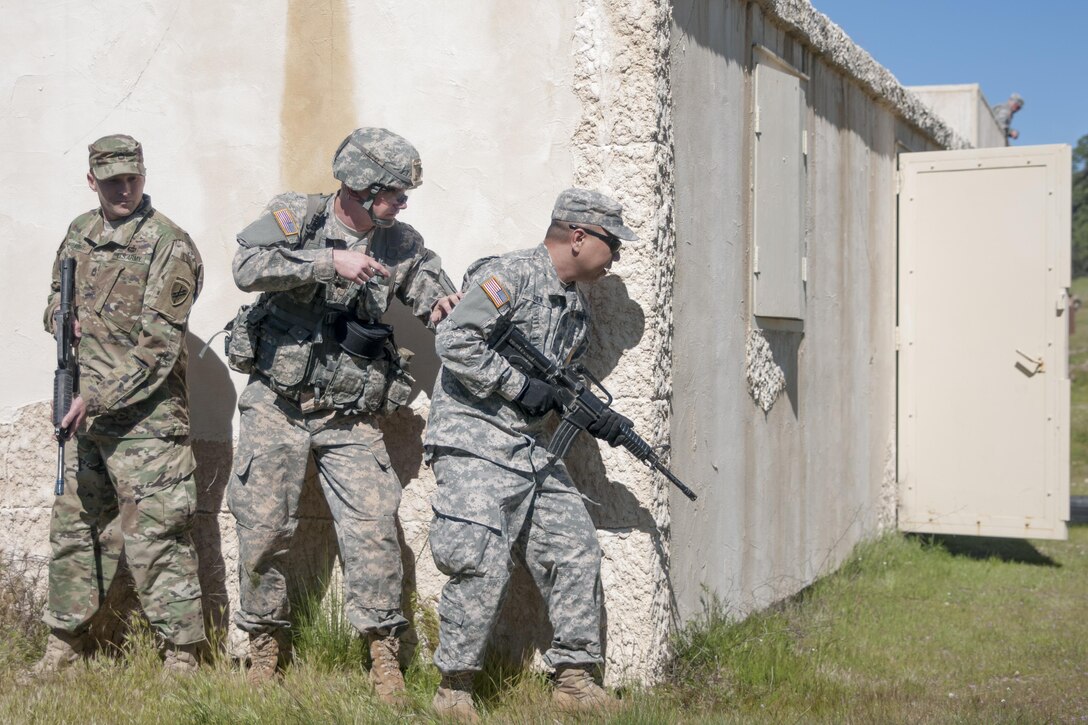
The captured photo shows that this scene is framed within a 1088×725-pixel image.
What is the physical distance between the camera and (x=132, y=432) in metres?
4.37

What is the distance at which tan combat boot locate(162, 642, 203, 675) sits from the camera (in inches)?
173

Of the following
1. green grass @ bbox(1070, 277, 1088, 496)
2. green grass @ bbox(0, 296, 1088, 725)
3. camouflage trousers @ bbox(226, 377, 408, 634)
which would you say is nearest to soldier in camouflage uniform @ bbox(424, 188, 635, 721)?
green grass @ bbox(0, 296, 1088, 725)

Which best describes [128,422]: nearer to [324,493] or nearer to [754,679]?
[324,493]

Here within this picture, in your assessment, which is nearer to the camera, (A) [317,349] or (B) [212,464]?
(A) [317,349]

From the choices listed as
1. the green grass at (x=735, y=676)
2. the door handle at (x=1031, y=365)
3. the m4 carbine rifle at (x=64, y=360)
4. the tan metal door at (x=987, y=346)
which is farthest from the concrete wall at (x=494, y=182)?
the door handle at (x=1031, y=365)

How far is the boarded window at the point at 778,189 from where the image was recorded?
5.25m

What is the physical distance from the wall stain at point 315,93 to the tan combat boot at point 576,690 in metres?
2.07

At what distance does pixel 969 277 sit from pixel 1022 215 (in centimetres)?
47

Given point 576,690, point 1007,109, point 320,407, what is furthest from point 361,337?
point 1007,109

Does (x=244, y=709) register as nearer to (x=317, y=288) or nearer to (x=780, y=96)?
(x=317, y=288)

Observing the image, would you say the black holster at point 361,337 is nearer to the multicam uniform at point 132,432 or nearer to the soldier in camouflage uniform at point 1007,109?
the multicam uniform at point 132,432

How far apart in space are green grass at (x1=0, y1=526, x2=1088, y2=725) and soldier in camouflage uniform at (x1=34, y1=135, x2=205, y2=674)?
0.23 metres

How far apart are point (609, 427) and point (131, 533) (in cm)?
181

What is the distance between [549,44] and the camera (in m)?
4.37
